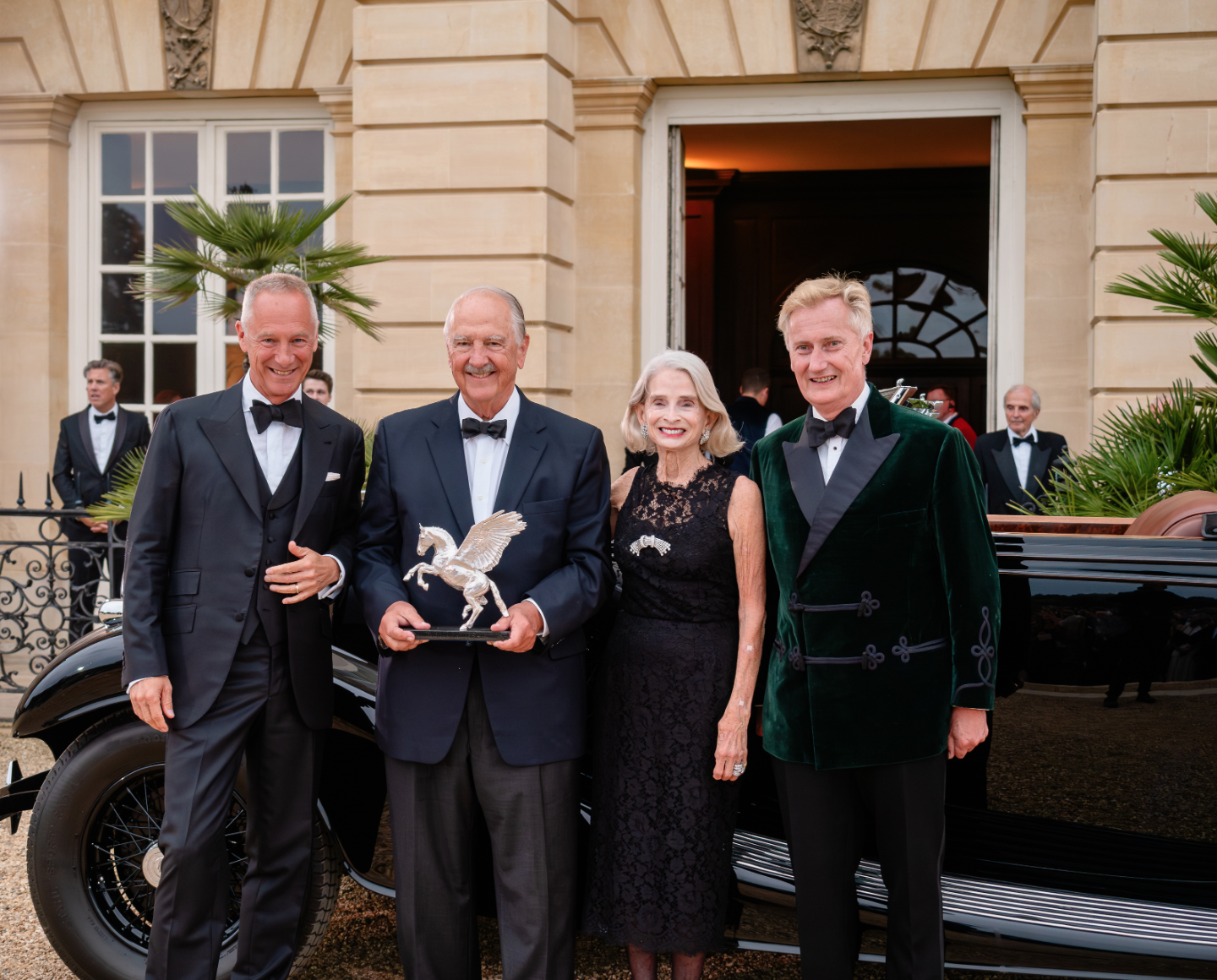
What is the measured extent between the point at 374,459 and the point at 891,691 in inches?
52.1

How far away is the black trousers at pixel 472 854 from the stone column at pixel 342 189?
6.88m

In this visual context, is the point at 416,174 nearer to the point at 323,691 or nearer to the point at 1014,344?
the point at 1014,344

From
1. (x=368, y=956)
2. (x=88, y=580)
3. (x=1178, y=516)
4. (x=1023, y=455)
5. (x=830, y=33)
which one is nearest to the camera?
(x=1178, y=516)

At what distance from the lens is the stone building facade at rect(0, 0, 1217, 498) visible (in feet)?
25.7

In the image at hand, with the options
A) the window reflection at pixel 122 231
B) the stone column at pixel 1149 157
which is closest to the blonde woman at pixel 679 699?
the stone column at pixel 1149 157

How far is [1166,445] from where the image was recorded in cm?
468

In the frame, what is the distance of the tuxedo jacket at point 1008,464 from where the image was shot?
7.65 m

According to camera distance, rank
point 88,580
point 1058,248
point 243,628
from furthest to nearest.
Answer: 1. point 1058,248
2. point 88,580
3. point 243,628

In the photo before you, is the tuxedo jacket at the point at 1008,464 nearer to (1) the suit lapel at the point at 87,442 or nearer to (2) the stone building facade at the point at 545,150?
(2) the stone building facade at the point at 545,150

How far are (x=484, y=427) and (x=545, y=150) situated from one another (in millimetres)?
5998

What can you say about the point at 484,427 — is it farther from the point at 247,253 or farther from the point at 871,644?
the point at 247,253

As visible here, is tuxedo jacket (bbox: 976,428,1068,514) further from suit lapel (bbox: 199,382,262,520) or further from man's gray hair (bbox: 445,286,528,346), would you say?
suit lapel (bbox: 199,382,262,520)

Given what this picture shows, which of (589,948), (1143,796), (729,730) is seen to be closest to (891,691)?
(729,730)

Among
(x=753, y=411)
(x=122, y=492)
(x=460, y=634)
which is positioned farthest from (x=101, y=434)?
(x=460, y=634)
